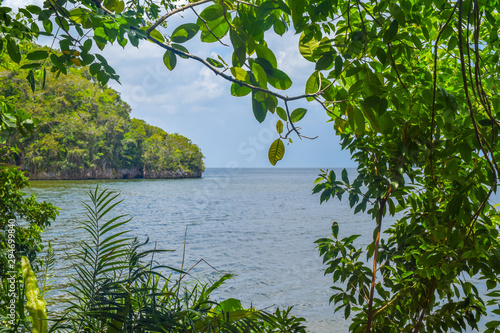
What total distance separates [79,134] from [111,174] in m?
10.5

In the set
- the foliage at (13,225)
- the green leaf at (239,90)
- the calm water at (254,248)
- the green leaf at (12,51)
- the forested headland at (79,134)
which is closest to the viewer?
the green leaf at (239,90)

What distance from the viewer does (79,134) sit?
36.6 meters

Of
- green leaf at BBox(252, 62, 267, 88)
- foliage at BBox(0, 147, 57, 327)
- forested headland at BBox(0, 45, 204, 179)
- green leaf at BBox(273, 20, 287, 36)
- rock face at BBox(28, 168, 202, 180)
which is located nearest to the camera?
green leaf at BBox(252, 62, 267, 88)

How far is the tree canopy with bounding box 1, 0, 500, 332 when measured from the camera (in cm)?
74

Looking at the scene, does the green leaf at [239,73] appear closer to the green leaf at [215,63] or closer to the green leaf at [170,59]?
the green leaf at [215,63]

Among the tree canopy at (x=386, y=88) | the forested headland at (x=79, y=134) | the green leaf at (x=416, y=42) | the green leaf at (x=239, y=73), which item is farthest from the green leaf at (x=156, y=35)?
the forested headland at (x=79, y=134)

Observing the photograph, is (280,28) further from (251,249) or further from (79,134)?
(79,134)

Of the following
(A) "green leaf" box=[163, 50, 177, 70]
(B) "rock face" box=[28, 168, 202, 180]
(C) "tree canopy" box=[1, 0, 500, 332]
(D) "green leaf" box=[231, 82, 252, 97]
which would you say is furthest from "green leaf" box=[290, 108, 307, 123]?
(B) "rock face" box=[28, 168, 202, 180]

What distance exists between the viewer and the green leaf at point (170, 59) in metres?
0.93

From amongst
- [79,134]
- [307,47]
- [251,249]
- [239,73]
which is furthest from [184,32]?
[79,134]

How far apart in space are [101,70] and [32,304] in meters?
0.75

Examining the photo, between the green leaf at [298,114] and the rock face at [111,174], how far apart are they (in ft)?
133

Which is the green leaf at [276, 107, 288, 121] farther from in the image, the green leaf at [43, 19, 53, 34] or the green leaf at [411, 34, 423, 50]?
the green leaf at [43, 19, 53, 34]

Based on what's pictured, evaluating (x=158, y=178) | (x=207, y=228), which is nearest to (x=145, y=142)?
(x=158, y=178)
